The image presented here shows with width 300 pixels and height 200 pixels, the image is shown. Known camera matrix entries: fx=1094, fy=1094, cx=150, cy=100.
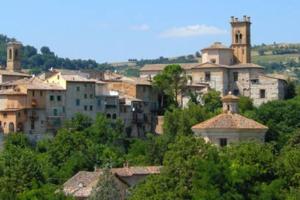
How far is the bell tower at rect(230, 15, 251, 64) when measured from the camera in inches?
3942

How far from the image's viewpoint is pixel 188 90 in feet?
307

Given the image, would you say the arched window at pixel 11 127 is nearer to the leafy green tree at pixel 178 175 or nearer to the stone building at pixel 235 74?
the stone building at pixel 235 74

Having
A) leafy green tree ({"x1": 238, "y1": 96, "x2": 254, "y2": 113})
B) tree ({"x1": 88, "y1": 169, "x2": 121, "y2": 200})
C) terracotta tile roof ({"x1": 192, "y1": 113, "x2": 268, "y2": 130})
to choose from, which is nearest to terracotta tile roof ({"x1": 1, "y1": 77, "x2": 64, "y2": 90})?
leafy green tree ({"x1": 238, "y1": 96, "x2": 254, "y2": 113})

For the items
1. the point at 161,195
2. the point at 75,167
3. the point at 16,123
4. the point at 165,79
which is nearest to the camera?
the point at 161,195

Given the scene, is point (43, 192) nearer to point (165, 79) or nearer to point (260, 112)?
point (260, 112)

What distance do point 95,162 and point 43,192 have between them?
75.1ft

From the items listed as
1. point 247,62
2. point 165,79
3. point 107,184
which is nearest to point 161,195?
point 107,184

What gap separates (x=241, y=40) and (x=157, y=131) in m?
16.0

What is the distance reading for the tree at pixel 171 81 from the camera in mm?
93000

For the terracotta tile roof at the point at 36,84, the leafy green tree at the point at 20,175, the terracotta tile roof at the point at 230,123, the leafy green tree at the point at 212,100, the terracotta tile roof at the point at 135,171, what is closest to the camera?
the leafy green tree at the point at 20,175

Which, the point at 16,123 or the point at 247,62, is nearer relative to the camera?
the point at 16,123

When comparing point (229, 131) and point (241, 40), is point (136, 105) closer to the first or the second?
point (241, 40)

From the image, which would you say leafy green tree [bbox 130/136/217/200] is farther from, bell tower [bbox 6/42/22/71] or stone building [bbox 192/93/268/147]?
bell tower [bbox 6/42/22/71]

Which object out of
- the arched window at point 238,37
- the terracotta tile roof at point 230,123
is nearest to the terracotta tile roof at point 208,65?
the arched window at point 238,37
